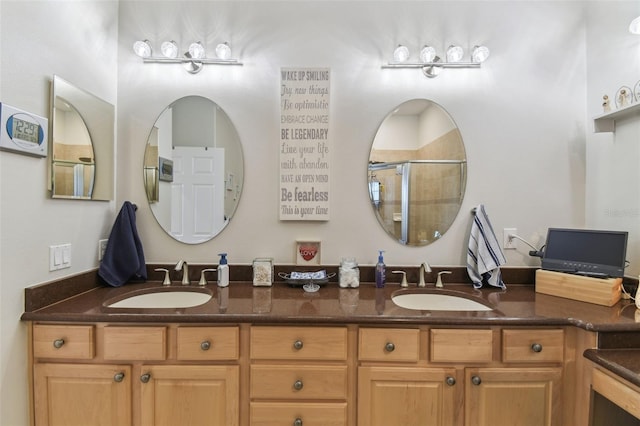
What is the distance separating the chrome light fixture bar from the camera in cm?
160

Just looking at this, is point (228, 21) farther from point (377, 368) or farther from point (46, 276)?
point (377, 368)

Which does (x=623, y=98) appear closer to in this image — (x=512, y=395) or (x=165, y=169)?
(x=512, y=395)

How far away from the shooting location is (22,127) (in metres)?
1.12

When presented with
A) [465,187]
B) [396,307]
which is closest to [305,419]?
[396,307]

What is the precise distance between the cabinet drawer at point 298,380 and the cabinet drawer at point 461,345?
0.41 meters

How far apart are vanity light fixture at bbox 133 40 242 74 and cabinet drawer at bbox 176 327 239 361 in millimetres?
1453

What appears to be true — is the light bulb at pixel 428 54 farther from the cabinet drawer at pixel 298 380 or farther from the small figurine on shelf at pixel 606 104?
the cabinet drawer at pixel 298 380

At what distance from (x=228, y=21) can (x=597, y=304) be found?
2475mm

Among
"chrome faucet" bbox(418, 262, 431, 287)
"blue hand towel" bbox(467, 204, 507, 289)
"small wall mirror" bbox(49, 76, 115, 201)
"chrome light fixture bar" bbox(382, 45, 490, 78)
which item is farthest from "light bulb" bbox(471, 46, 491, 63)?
"small wall mirror" bbox(49, 76, 115, 201)

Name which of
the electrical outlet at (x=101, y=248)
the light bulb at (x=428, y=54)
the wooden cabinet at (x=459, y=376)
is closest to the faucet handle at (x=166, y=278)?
the electrical outlet at (x=101, y=248)

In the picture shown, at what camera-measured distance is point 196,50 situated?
63.3 inches

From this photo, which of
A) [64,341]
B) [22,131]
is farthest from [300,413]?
[22,131]

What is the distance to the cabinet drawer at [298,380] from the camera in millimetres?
1155

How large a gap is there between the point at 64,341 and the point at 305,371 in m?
0.99
